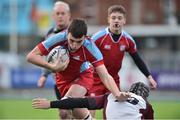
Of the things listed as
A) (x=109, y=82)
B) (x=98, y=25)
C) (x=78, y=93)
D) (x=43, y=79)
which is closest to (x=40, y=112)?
(x=43, y=79)

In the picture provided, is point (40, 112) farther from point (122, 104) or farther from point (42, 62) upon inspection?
point (122, 104)

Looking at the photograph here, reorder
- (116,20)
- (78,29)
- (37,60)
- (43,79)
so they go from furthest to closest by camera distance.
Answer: (43,79)
(116,20)
(37,60)
(78,29)

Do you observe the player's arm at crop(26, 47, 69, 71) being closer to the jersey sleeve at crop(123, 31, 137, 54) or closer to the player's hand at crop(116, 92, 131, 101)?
the player's hand at crop(116, 92, 131, 101)

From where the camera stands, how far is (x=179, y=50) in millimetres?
44250

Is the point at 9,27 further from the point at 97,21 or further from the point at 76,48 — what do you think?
the point at 76,48

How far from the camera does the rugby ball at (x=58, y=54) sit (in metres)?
10.3

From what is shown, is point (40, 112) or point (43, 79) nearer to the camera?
point (43, 79)

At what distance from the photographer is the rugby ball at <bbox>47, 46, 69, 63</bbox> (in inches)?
404

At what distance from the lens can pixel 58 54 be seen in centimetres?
1027

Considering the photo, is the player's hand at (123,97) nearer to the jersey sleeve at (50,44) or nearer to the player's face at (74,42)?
the player's face at (74,42)

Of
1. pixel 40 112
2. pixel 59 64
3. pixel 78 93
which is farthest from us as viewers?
pixel 40 112

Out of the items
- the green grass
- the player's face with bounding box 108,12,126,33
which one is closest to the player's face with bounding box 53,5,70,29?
the player's face with bounding box 108,12,126,33

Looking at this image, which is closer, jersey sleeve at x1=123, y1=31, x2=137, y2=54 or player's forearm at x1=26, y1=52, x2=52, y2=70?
player's forearm at x1=26, y1=52, x2=52, y2=70

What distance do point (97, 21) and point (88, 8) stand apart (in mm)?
1044
